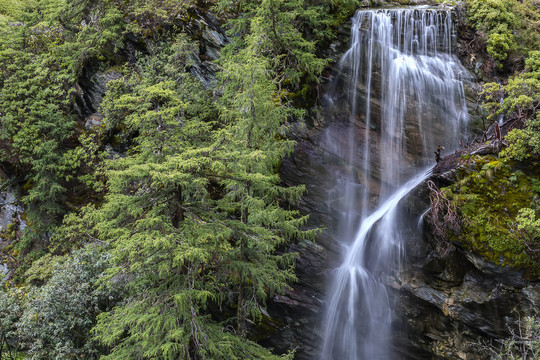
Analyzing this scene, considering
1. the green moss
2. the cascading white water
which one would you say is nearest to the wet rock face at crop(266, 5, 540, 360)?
the cascading white water

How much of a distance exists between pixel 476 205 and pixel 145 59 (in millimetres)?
11702

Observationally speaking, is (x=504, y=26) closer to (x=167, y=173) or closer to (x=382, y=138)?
(x=382, y=138)

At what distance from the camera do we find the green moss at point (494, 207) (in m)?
6.44

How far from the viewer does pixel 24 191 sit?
11398mm

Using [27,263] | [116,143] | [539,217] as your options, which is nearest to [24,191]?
[27,263]

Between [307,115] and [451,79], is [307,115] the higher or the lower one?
the lower one

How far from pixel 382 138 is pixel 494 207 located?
3.98 metres

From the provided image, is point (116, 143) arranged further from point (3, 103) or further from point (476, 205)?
point (476, 205)

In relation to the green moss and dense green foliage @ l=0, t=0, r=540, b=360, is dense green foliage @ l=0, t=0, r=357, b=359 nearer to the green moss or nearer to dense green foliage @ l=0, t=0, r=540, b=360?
dense green foliage @ l=0, t=0, r=540, b=360

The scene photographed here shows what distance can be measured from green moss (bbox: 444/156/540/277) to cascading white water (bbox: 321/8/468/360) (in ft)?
5.76

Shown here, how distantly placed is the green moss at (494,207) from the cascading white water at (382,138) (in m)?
1.75

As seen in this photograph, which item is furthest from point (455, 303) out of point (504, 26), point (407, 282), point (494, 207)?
point (504, 26)

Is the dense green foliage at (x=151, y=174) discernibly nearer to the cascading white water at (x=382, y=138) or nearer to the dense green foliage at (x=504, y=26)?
the cascading white water at (x=382, y=138)

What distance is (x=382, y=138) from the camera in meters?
9.97
